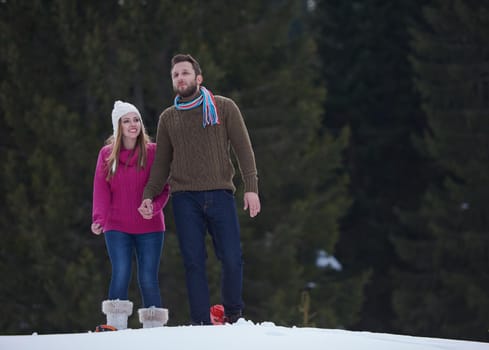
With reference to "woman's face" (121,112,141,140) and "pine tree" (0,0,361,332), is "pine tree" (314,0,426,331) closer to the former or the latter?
"pine tree" (0,0,361,332)

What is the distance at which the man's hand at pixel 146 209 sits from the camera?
6.41 m

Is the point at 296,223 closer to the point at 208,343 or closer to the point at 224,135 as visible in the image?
the point at 224,135

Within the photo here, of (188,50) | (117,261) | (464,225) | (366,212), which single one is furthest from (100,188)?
(366,212)

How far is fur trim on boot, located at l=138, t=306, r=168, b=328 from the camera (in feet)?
21.4

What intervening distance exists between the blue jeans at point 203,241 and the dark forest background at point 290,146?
30.4 feet

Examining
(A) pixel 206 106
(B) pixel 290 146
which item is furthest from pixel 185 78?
(B) pixel 290 146

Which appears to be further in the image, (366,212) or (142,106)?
(366,212)

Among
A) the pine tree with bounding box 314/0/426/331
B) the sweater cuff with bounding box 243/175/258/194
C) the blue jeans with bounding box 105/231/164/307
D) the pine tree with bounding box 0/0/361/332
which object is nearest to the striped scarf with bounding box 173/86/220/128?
the sweater cuff with bounding box 243/175/258/194

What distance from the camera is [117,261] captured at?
654 cm

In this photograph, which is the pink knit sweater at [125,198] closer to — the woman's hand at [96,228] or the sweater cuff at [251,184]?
the woman's hand at [96,228]

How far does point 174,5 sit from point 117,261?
12.2 m

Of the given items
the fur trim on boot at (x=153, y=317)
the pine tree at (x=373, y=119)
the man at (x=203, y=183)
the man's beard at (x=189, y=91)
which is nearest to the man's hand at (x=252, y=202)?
the man at (x=203, y=183)

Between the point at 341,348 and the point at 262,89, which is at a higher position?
the point at 262,89

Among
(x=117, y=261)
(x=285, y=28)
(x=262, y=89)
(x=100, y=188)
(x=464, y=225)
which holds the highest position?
(x=285, y=28)
